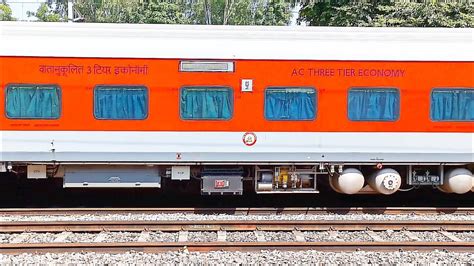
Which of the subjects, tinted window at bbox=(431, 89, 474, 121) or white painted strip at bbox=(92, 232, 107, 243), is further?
tinted window at bbox=(431, 89, 474, 121)

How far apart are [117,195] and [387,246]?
20.0ft

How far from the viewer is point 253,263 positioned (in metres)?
7.40

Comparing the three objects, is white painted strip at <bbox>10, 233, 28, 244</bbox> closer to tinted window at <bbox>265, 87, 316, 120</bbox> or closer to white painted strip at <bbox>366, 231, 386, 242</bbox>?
tinted window at <bbox>265, 87, 316, 120</bbox>

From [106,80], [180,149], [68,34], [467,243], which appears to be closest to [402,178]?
[467,243]

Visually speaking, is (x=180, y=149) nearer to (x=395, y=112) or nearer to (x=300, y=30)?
(x=300, y=30)

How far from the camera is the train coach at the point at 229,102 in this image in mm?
9992

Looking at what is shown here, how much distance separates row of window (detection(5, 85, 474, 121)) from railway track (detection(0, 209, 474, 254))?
6.08ft

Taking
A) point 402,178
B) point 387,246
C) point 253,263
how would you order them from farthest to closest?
point 402,178
point 387,246
point 253,263

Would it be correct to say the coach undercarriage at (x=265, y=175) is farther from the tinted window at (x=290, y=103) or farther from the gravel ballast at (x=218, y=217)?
the tinted window at (x=290, y=103)

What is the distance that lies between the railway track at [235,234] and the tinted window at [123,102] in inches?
73.1

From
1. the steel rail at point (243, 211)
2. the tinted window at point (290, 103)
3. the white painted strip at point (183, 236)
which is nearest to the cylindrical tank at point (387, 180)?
the steel rail at point (243, 211)

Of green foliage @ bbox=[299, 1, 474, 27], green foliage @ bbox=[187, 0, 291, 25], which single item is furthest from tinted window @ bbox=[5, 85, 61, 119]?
green foliage @ bbox=[187, 0, 291, 25]

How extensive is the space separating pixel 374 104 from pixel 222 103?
2.63 metres

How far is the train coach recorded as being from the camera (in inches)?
393
